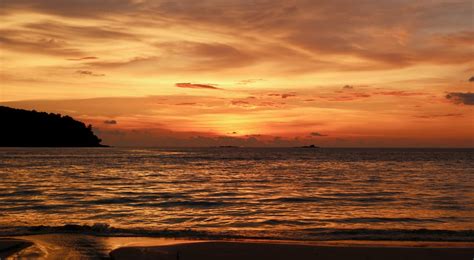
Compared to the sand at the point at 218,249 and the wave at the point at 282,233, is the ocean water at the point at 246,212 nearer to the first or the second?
the wave at the point at 282,233

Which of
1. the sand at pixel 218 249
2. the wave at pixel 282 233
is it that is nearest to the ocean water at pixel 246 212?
the wave at pixel 282 233

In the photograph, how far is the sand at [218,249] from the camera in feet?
45.6

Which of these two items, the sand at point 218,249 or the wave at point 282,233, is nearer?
the sand at point 218,249

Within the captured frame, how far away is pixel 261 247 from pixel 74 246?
21.6 ft

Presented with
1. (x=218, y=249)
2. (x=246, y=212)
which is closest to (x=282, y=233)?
(x=218, y=249)

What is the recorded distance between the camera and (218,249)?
14.9 m

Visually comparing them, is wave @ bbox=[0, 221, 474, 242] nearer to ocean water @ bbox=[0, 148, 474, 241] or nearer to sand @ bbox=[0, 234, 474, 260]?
ocean water @ bbox=[0, 148, 474, 241]

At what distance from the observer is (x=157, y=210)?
2555cm

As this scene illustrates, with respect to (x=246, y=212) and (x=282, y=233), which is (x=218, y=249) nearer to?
(x=282, y=233)

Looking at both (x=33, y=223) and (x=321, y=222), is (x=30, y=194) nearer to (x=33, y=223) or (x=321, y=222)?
(x=33, y=223)

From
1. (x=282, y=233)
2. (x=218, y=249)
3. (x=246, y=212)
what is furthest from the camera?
(x=246, y=212)


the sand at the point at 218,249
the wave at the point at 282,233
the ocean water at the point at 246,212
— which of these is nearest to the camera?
the sand at the point at 218,249

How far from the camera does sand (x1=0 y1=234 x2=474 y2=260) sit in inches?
548

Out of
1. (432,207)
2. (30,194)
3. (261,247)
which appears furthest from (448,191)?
(30,194)
